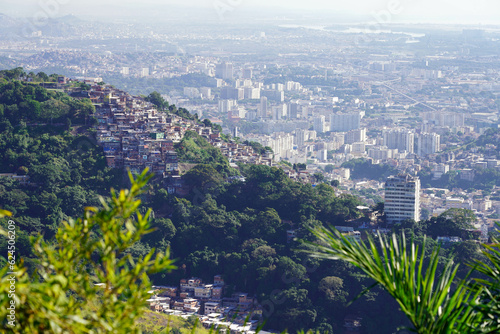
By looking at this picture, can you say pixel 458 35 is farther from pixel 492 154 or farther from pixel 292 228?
pixel 292 228

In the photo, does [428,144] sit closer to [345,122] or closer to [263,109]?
[345,122]

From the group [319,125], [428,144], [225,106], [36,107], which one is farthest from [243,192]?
[225,106]

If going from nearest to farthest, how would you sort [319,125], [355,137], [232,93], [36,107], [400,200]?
[400,200]
[36,107]
[355,137]
[319,125]
[232,93]

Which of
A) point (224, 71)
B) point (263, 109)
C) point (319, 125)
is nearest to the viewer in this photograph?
point (319, 125)

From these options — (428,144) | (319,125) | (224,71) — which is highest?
(224,71)

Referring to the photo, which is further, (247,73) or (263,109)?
(247,73)

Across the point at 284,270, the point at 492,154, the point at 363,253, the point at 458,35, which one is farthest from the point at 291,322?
the point at 458,35
